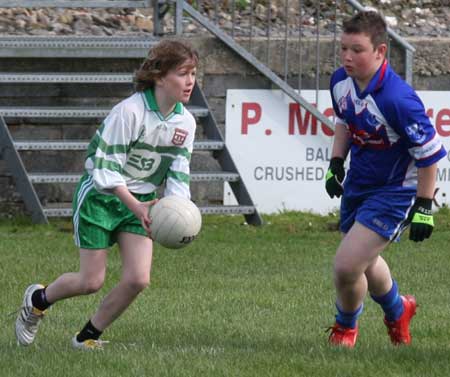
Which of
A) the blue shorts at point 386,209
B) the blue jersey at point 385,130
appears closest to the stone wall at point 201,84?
the blue jersey at point 385,130

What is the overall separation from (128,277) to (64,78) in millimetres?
6099

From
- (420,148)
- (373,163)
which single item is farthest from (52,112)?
(420,148)

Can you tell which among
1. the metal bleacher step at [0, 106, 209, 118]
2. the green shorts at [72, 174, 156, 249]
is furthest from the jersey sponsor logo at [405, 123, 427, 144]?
the metal bleacher step at [0, 106, 209, 118]

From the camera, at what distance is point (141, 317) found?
27.7ft

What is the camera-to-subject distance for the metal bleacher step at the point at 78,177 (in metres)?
12.5

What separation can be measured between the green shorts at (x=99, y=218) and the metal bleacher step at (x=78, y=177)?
5.58m

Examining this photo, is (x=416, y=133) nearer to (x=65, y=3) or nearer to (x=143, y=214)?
(x=143, y=214)

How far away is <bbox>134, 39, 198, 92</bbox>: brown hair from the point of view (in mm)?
6832

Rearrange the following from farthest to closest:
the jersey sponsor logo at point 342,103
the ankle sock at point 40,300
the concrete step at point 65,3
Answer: the concrete step at point 65,3 < the ankle sock at point 40,300 < the jersey sponsor logo at point 342,103

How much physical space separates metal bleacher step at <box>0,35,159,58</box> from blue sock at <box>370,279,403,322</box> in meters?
6.35

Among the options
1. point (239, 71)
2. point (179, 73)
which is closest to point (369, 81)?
point (179, 73)

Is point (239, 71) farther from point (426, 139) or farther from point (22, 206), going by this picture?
point (426, 139)

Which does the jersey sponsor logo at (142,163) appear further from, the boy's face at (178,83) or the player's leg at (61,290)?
the player's leg at (61,290)

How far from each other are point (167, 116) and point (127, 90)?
6787mm
